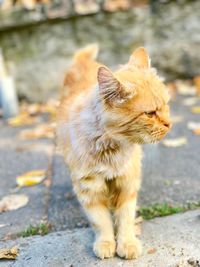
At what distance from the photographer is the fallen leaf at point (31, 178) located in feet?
12.5

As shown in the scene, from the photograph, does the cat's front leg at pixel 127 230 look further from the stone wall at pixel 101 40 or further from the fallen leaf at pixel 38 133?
the stone wall at pixel 101 40

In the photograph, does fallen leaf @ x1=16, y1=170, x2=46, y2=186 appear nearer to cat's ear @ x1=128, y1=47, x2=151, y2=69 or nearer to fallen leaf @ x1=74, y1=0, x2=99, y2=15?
cat's ear @ x1=128, y1=47, x2=151, y2=69

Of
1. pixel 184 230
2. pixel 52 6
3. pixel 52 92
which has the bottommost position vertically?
pixel 184 230

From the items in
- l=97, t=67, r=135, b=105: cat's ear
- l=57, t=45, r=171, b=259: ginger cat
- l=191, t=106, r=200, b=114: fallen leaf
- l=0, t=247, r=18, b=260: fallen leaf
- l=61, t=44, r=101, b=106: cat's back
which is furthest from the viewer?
l=191, t=106, r=200, b=114: fallen leaf

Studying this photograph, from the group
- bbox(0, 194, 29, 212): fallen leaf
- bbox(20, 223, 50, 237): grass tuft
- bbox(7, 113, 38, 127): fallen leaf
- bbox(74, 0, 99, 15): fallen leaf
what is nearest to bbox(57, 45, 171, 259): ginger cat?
bbox(20, 223, 50, 237): grass tuft

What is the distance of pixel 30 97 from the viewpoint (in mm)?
5969

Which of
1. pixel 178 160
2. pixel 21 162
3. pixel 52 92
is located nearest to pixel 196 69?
pixel 52 92

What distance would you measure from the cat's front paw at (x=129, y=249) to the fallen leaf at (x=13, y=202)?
0.97 meters

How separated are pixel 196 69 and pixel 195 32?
0.44 m

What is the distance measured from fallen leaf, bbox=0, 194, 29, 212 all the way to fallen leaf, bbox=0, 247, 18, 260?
0.61 m

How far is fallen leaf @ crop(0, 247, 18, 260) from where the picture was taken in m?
2.80

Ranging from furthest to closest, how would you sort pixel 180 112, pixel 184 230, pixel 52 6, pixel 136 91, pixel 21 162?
pixel 52 6
pixel 180 112
pixel 21 162
pixel 184 230
pixel 136 91

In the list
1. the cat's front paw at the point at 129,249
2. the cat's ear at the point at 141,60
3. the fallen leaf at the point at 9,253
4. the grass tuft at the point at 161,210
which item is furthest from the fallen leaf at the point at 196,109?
the fallen leaf at the point at 9,253

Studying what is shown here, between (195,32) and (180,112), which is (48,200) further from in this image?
(195,32)
